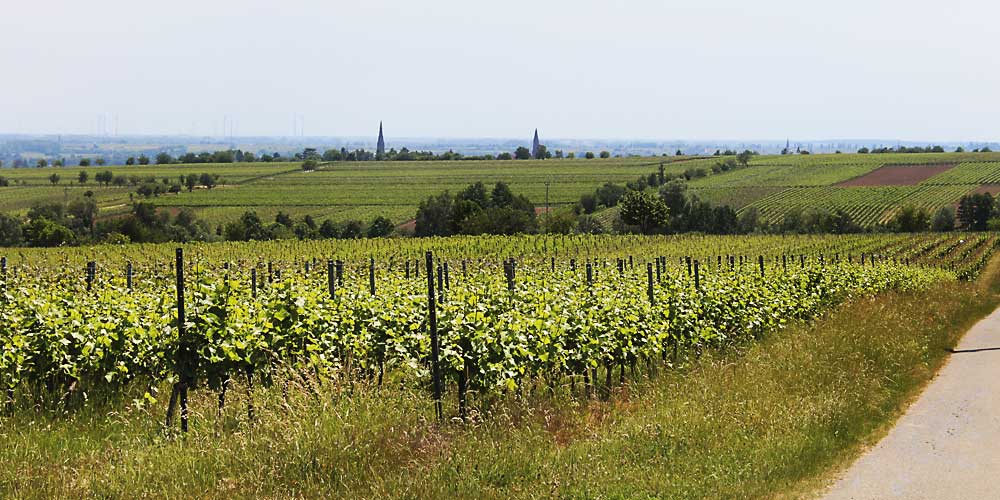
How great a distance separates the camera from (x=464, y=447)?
23.4 feet

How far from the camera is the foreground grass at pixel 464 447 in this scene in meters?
6.51

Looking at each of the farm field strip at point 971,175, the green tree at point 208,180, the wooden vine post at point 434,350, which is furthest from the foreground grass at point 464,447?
the green tree at point 208,180

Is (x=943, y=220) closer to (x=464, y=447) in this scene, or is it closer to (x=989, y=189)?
(x=989, y=189)

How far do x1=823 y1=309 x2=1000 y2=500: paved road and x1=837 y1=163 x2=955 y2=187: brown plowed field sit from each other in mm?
114130

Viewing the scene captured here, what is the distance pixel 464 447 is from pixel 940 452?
419 centimetres

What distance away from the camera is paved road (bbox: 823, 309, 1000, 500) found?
7035 millimetres

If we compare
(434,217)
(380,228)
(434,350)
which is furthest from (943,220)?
(434,350)

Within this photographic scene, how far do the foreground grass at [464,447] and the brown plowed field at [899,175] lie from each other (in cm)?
11704

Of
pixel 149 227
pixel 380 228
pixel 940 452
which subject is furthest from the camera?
pixel 380 228

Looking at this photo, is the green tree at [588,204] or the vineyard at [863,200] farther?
the green tree at [588,204]

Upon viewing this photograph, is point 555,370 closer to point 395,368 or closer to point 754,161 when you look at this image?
point 395,368

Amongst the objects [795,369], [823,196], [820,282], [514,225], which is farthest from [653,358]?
[823,196]

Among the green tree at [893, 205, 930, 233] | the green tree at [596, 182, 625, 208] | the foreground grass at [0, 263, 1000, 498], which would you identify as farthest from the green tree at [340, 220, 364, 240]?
the foreground grass at [0, 263, 1000, 498]

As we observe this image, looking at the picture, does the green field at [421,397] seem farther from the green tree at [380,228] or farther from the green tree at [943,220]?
the green tree at [943,220]
